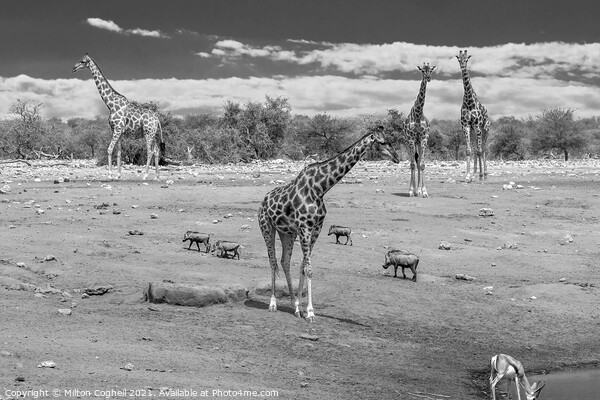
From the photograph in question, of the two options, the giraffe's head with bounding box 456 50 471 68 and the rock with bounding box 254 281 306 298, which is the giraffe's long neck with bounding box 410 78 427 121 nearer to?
the giraffe's head with bounding box 456 50 471 68

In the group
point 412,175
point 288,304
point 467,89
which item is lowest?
point 288,304

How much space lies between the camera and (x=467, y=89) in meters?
31.7

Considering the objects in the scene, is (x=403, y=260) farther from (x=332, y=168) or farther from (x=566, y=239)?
(x=566, y=239)

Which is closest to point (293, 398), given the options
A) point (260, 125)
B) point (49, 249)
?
point (49, 249)

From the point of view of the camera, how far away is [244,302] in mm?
12891

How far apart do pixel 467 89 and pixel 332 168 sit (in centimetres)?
2050

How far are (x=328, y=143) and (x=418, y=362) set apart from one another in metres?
47.9

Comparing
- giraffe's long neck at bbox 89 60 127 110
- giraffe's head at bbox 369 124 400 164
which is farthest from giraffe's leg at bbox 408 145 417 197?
giraffe's head at bbox 369 124 400 164

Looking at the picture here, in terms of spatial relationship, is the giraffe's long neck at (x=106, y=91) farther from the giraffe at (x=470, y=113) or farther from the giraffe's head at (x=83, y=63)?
the giraffe at (x=470, y=113)

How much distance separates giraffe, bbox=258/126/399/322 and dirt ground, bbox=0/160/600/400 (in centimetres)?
78

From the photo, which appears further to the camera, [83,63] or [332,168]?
[83,63]

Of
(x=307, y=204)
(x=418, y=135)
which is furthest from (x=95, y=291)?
(x=418, y=135)

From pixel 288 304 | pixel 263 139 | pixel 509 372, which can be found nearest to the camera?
pixel 509 372

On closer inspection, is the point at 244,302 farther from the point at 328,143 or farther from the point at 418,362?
the point at 328,143
